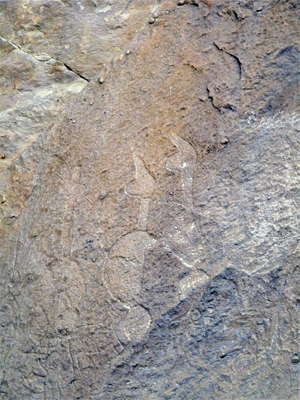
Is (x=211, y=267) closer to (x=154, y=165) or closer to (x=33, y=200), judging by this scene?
(x=154, y=165)

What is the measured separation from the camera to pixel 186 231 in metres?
1.22

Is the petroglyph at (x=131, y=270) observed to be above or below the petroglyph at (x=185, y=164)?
below

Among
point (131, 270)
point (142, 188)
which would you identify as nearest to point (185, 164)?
point (142, 188)

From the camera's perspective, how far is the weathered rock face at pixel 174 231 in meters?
1.20

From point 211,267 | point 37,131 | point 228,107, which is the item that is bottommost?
point 211,267

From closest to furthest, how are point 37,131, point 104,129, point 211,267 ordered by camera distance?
point 211,267 < point 104,129 < point 37,131

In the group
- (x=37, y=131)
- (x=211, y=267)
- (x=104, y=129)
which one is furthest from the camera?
(x=37, y=131)

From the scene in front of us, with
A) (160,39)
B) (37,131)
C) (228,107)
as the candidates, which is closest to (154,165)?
(228,107)

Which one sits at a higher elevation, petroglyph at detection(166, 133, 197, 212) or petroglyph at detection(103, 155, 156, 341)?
petroglyph at detection(166, 133, 197, 212)

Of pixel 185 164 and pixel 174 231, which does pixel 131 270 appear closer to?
pixel 174 231

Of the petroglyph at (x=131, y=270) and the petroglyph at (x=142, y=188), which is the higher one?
the petroglyph at (x=142, y=188)

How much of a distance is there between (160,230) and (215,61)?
0.42 metres

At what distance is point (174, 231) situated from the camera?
122 centimetres

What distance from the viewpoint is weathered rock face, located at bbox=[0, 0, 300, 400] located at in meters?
1.20
